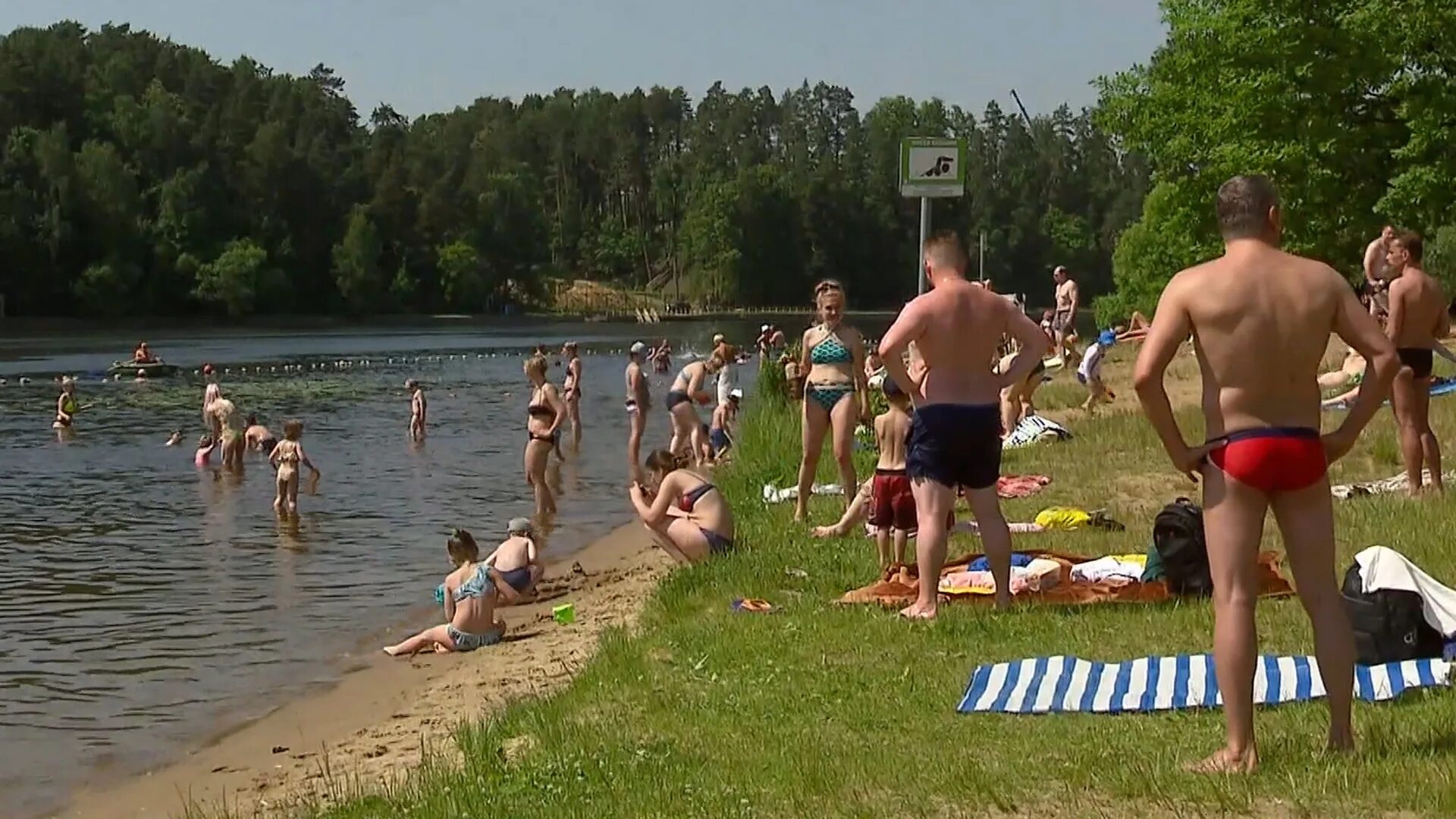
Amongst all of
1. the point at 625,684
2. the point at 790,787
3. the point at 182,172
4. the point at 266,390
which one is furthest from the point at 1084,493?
the point at 182,172

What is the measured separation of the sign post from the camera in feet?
43.3

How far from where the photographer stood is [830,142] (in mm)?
160750

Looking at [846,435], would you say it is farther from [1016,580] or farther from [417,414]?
[417,414]

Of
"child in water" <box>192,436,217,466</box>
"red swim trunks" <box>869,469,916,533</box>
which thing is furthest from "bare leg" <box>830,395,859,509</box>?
"child in water" <box>192,436,217,466</box>

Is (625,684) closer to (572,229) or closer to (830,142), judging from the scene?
(572,229)

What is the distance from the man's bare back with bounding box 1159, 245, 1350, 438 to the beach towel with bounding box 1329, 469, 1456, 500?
21.2 feet

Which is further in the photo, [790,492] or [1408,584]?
[790,492]

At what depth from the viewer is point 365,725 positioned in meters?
9.07

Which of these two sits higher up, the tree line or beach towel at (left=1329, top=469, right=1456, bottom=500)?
the tree line

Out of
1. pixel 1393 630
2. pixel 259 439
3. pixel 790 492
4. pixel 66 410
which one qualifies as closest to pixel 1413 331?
pixel 1393 630

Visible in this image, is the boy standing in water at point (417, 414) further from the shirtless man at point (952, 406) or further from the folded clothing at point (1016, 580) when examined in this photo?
the shirtless man at point (952, 406)

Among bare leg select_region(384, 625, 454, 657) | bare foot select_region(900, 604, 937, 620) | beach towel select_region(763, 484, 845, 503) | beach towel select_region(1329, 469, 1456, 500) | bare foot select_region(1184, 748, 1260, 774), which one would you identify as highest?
beach towel select_region(1329, 469, 1456, 500)

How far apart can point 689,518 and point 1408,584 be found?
5.85 metres

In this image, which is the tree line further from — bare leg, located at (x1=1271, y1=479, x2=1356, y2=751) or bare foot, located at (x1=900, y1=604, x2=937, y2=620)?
bare leg, located at (x1=1271, y1=479, x2=1356, y2=751)
